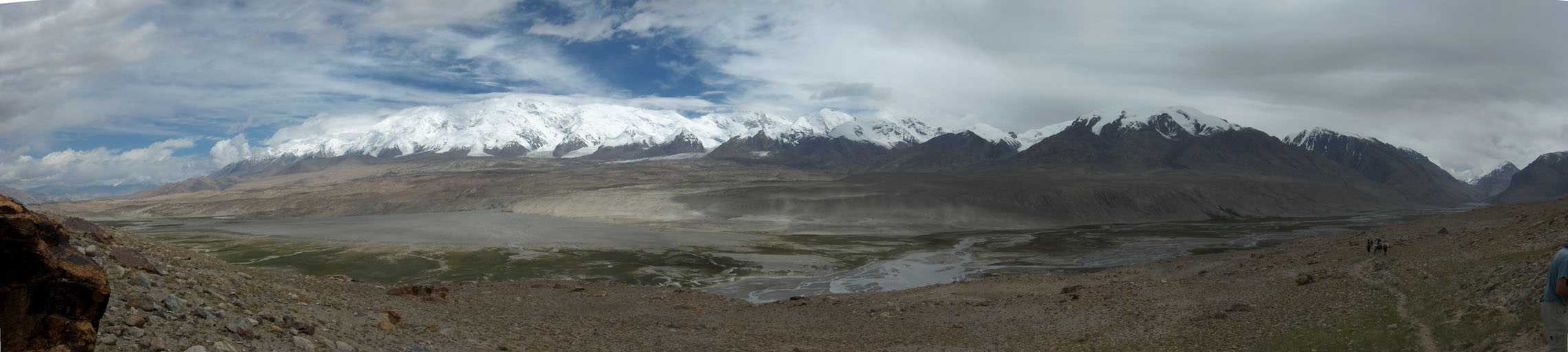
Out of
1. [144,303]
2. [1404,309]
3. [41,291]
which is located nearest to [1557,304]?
[1404,309]

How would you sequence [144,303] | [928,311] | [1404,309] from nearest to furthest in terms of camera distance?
[144,303], [1404,309], [928,311]

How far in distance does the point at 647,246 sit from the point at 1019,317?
6010 cm

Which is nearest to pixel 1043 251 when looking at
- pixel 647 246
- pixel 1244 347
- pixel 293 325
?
pixel 647 246

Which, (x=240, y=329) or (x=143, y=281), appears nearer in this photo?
(x=240, y=329)

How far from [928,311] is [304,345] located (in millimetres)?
21145

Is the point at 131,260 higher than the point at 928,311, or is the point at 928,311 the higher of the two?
the point at 131,260

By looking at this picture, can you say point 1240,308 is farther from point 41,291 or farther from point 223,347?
point 41,291

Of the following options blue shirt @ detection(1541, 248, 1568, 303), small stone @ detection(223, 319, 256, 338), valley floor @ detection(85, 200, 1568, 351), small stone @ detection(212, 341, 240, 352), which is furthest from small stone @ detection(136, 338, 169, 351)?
blue shirt @ detection(1541, 248, 1568, 303)

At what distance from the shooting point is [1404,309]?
1880 centimetres

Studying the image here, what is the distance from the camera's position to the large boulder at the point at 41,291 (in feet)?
26.7

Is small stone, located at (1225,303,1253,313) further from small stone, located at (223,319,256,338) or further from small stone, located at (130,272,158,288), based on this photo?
small stone, located at (130,272,158,288)

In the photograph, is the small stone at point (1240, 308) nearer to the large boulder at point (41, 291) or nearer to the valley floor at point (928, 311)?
the valley floor at point (928, 311)

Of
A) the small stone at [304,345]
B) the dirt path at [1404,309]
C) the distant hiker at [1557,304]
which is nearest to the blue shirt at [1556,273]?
the distant hiker at [1557,304]

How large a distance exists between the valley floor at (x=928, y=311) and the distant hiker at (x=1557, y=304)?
341cm
